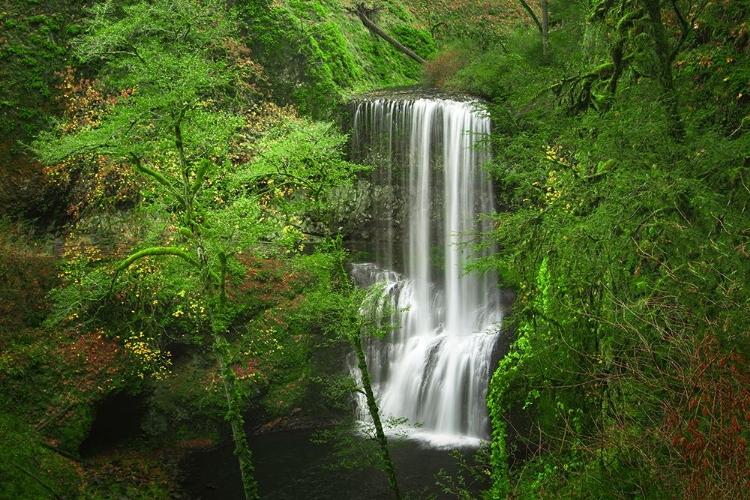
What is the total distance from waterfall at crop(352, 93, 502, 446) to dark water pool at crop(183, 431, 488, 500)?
1142 mm

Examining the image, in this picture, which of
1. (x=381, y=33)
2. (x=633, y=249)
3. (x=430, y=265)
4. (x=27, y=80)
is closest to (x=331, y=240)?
(x=633, y=249)

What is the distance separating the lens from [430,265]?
57.6 ft

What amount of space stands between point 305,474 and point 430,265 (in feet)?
25.4

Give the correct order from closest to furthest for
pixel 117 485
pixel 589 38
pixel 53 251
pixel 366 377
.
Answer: pixel 589 38, pixel 366 377, pixel 117 485, pixel 53 251

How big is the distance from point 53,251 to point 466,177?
35.9 feet

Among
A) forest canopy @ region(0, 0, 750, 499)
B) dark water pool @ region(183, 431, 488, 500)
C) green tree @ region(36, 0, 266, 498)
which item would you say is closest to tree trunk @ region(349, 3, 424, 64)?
forest canopy @ region(0, 0, 750, 499)

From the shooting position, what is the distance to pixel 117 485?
10.8m

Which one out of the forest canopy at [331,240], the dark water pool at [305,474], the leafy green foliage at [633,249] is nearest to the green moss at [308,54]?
the forest canopy at [331,240]

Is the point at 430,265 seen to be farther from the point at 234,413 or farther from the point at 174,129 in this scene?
the point at 174,129

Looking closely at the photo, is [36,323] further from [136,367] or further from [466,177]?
[466,177]

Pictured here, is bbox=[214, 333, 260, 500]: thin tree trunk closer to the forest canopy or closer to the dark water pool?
the forest canopy

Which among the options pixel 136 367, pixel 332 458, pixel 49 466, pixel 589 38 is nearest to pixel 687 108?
pixel 589 38

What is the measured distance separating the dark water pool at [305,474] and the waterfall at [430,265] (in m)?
1.14

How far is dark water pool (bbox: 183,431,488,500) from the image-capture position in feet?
35.7
